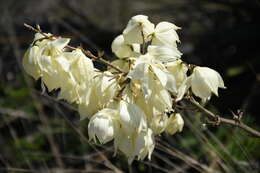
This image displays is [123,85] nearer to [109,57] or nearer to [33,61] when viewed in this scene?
[33,61]

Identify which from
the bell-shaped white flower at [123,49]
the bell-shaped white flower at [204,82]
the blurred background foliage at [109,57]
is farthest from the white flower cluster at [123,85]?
the blurred background foliage at [109,57]

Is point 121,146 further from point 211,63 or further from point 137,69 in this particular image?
point 211,63

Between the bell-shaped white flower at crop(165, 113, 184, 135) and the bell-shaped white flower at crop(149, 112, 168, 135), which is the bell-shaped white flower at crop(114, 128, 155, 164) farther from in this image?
the bell-shaped white flower at crop(165, 113, 184, 135)

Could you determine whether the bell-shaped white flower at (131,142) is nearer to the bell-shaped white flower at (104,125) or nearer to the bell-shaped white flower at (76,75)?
the bell-shaped white flower at (104,125)

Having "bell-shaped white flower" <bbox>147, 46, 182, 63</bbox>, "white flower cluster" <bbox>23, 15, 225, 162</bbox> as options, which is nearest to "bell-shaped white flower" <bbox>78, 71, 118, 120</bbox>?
"white flower cluster" <bbox>23, 15, 225, 162</bbox>

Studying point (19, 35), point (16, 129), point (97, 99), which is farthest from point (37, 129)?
point (97, 99)

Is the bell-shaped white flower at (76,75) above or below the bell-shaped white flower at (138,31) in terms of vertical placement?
below
